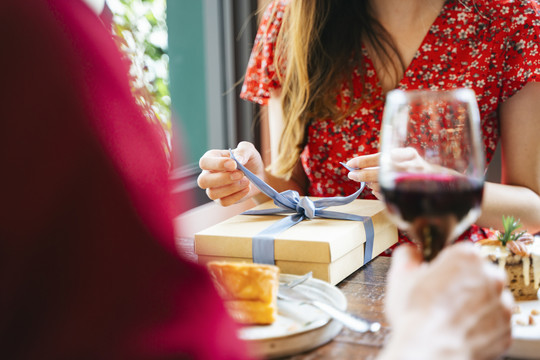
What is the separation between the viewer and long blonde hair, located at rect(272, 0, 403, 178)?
1.71 m

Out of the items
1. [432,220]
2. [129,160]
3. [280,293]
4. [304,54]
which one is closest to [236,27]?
[304,54]

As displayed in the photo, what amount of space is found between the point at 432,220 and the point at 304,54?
3.73ft

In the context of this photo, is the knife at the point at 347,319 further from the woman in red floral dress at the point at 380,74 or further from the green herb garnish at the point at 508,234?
the woman in red floral dress at the point at 380,74

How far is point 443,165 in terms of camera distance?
69cm

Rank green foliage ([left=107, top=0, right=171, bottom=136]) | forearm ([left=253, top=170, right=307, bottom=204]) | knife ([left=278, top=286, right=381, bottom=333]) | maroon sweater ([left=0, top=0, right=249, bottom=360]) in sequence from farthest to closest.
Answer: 1. green foliage ([left=107, top=0, right=171, bottom=136])
2. forearm ([left=253, top=170, right=307, bottom=204])
3. knife ([left=278, top=286, right=381, bottom=333])
4. maroon sweater ([left=0, top=0, right=249, bottom=360])

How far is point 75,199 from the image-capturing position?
398mm

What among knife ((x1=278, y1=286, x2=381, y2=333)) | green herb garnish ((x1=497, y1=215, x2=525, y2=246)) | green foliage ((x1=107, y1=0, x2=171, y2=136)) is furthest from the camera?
green foliage ((x1=107, y1=0, x2=171, y2=136))

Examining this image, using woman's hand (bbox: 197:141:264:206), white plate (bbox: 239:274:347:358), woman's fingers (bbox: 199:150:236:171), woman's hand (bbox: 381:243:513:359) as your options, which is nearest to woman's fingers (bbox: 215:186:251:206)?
woman's hand (bbox: 197:141:264:206)

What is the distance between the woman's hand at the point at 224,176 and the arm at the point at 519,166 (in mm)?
580

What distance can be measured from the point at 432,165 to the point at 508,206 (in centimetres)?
84

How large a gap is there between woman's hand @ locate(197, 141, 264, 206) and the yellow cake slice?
0.47 metres

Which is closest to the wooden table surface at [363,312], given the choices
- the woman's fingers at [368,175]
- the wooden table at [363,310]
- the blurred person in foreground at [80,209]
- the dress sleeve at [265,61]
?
the wooden table at [363,310]

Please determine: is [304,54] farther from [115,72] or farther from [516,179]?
[115,72]

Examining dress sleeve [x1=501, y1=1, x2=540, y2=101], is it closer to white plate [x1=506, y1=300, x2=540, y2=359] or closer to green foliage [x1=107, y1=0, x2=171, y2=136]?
white plate [x1=506, y1=300, x2=540, y2=359]
